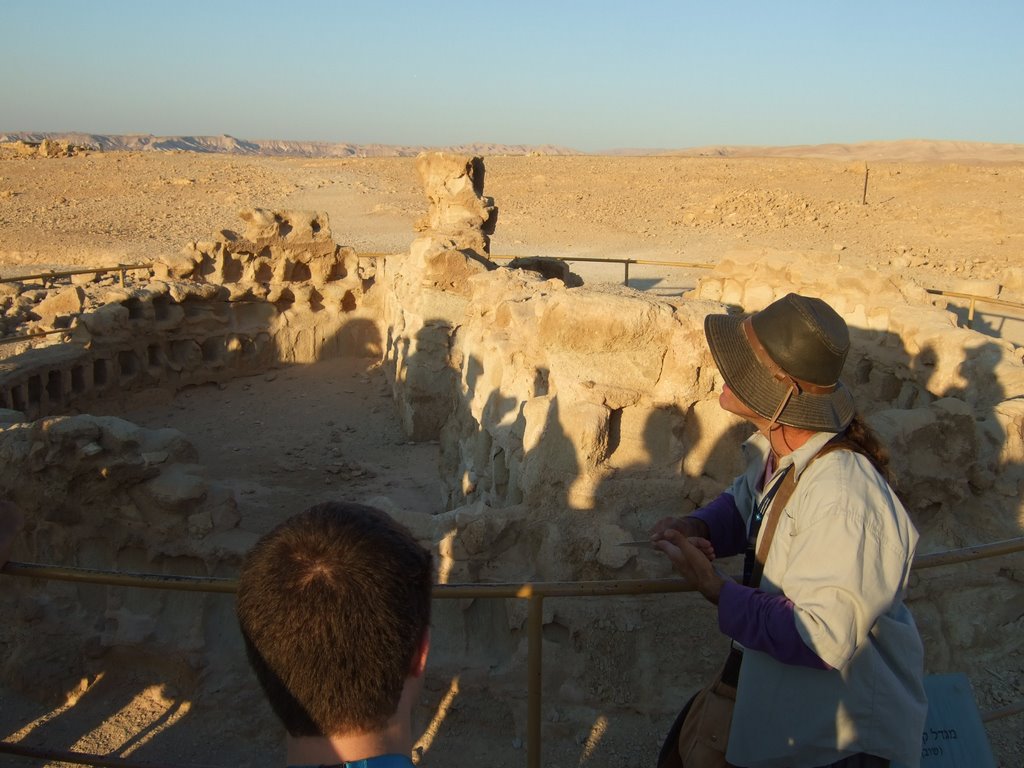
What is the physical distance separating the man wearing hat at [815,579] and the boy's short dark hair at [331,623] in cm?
102

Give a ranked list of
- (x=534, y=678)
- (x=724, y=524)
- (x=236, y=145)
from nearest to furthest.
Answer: (x=724, y=524) < (x=534, y=678) < (x=236, y=145)

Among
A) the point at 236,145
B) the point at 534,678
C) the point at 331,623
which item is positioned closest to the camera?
the point at 331,623

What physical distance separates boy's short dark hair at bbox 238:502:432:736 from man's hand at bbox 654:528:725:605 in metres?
1.08

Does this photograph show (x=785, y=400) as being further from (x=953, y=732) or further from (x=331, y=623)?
(x=331, y=623)

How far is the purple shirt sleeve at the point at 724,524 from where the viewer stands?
8.99ft

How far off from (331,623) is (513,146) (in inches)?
7973

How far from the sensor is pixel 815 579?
2.00 m

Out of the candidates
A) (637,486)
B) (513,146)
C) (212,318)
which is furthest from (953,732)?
(513,146)

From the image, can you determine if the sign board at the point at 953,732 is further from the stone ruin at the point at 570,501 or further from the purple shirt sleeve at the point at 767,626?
the stone ruin at the point at 570,501

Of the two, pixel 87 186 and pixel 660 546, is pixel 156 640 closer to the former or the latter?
pixel 660 546

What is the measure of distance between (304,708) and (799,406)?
5.00ft

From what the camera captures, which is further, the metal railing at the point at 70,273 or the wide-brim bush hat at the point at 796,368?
the metal railing at the point at 70,273

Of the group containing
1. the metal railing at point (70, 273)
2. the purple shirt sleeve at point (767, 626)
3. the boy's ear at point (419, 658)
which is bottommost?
the metal railing at point (70, 273)

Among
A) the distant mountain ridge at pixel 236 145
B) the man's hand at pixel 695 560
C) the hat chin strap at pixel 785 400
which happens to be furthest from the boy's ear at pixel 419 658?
the distant mountain ridge at pixel 236 145
